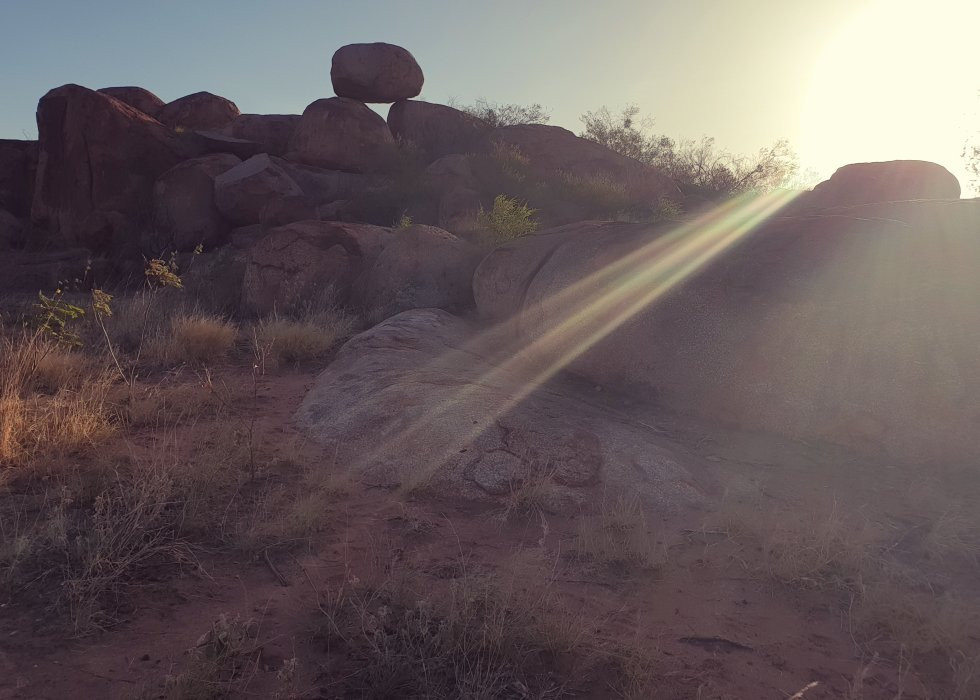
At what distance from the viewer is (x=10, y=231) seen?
1592 cm

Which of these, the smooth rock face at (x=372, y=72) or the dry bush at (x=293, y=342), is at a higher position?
the smooth rock face at (x=372, y=72)

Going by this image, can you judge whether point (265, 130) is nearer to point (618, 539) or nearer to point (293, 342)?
point (293, 342)

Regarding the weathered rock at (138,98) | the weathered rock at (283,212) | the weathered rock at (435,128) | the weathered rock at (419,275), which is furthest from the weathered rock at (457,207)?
the weathered rock at (138,98)

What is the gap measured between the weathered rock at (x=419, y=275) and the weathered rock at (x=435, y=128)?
10.7 metres

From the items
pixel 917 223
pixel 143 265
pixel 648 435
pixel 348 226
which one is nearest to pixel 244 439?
pixel 648 435

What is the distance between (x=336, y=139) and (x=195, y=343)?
42.2 feet

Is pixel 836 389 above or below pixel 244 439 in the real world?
above

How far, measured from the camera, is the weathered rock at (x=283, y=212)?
12.7 m

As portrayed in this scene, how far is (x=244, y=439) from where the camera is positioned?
403 centimetres

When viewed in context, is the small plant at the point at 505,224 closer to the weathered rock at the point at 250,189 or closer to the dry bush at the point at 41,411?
the dry bush at the point at 41,411

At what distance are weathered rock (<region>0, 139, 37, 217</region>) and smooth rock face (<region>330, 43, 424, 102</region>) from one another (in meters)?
8.40

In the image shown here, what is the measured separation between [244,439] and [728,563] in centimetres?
282

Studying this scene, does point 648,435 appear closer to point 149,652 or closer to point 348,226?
point 149,652

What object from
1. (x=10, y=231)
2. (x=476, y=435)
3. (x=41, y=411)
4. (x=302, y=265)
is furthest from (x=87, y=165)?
(x=476, y=435)
